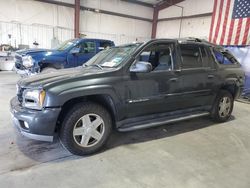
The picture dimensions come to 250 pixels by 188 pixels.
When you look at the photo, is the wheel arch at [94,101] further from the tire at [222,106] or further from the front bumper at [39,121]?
the tire at [222,106]

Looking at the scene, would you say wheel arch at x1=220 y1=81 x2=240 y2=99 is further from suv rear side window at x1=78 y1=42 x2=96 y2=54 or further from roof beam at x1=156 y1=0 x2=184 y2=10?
roof beam at x1=156 y1=0 x2=184 y2=10

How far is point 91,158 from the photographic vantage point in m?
2.62

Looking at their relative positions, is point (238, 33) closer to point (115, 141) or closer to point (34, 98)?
point (115, 141)

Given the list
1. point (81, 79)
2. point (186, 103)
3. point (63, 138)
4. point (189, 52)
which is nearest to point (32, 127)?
point (63, 138)

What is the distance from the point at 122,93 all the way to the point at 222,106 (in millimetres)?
2355

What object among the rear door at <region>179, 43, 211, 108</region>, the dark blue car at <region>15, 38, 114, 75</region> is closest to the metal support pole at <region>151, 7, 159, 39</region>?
the dark blue car at <region>15, 38, 114, 75</region>

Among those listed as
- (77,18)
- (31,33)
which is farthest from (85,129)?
(77,18)

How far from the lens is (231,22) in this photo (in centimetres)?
873

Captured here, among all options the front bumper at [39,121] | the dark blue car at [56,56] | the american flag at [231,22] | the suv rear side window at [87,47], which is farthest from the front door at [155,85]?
the american flag at [231,22]

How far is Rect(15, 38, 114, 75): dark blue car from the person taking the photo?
19.9ft

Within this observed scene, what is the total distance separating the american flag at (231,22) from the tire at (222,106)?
5582 millimetres

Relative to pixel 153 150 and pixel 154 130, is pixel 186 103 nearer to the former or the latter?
pixel 154 130

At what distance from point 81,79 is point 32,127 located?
0.77 metres

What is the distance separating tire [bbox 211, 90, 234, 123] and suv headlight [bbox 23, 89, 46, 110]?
3.08m
